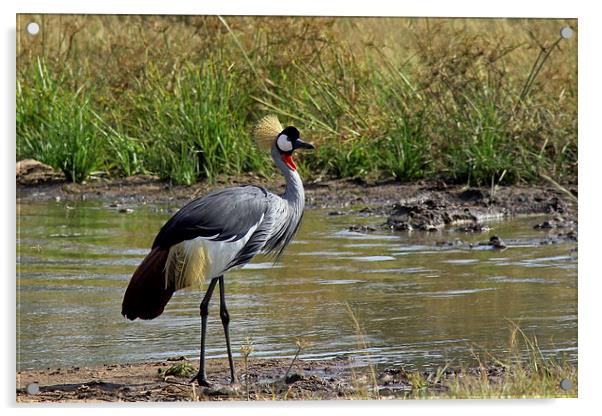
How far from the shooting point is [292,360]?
585 cm

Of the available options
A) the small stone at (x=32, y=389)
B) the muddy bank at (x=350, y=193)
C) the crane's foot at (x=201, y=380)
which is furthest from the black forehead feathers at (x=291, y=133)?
the muddy bank at (x=350, y=193)

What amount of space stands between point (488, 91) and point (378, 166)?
0.98 m

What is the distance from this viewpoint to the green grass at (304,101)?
7.48m

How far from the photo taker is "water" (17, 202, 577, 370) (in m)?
6.02

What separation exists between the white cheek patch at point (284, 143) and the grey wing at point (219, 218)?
318 mm

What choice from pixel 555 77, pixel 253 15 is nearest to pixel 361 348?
pixel 253 15

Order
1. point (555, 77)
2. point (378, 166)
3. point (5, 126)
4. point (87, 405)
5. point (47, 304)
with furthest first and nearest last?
point (378, 166), point (555, 77), point (47, 304), point (5, 126), point (87, 405)

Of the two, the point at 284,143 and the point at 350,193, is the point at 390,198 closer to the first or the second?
the point at 350,193

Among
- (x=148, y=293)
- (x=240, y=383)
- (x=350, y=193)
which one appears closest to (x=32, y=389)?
(x=148, y=293)

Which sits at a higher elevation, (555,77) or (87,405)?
(555,77)

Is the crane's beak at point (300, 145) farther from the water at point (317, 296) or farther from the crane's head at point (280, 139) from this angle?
the water at point (317, 296)

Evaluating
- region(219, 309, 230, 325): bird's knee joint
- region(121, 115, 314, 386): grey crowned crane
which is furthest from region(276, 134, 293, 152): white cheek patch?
region(219, 309, 230, 325): bird's knee joint

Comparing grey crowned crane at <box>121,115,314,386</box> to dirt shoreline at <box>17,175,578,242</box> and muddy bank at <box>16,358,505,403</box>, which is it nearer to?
muddy bank at <box>16,358,505,403</box>
